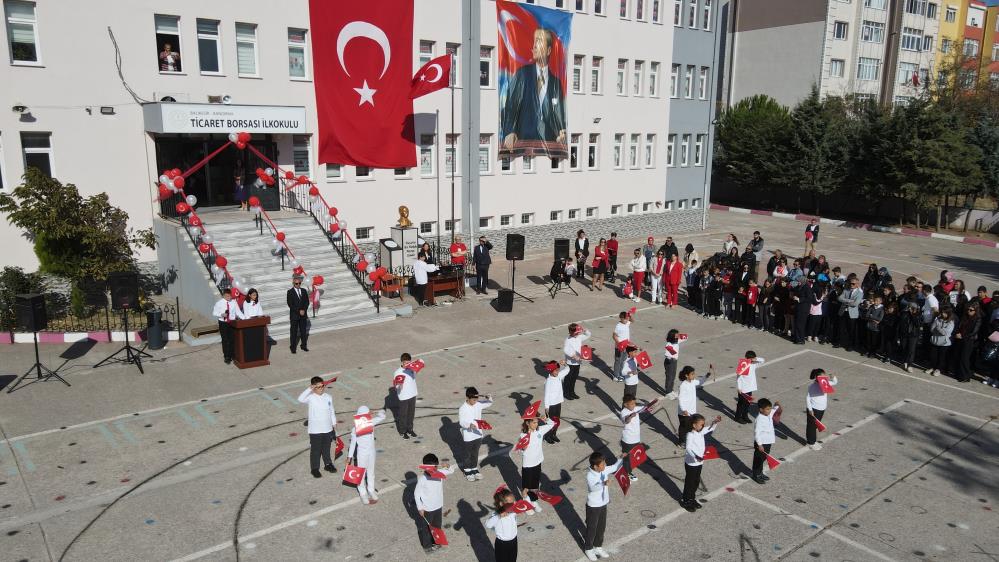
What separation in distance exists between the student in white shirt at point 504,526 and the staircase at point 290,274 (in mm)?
11698

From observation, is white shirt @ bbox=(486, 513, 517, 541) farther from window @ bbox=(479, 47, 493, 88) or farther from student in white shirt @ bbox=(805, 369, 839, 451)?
window @ bbox=(479, 47, 493, 88)

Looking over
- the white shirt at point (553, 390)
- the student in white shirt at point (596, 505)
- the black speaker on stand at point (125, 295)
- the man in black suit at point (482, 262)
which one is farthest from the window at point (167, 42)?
the student in white shirt at point (596, 505)

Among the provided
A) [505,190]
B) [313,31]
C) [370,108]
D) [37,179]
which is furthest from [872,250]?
[37,179]

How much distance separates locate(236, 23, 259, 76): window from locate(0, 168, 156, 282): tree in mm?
6050

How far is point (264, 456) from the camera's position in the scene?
1125 cm

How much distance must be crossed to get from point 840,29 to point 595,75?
115 feet

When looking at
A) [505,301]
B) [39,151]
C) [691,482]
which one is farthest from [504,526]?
[39,151]

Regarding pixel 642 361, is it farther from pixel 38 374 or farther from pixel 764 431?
pixel 38 374

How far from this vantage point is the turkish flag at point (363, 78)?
23047 mm

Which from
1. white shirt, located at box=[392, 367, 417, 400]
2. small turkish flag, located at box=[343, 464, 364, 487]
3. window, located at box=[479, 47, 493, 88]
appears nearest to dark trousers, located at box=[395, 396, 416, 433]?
white shirt, located at box=[392, 367, 417, 400]

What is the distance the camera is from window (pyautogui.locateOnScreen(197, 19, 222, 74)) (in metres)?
21.3

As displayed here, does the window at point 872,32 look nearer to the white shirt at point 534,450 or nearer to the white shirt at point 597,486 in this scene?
the white shirt at point 534,450

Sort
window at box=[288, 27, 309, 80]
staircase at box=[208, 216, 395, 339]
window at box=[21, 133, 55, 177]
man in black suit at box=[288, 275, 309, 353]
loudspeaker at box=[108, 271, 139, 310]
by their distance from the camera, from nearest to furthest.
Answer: loudspeaker at box=[108, 271, 139, 310], man in black suit at box=[288, 275, 309, 353], staircase at box=[208, 216, 395, 339], window at box=[21, 133, 55, 177], window at box=[288, 27, 309, 80]

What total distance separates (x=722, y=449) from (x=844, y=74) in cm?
5568
